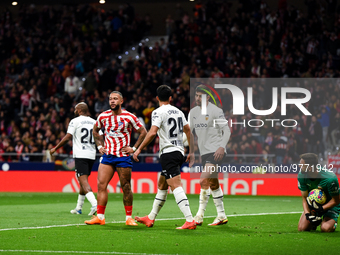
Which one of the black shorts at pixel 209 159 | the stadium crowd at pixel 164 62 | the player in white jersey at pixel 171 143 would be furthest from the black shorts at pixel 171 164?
the stadium crowd at pixel 164 62

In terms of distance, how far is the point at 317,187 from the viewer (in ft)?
28.2

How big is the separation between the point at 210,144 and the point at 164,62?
1633cm

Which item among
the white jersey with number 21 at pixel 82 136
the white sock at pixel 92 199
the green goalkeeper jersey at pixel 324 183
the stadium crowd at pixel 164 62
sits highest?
the stadium crowd at pixel 164 62

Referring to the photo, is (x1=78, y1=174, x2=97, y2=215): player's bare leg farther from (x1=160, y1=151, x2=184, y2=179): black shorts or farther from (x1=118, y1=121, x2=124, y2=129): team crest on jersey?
(x1=160, y1=151, x2=184, y2=179): black shorts

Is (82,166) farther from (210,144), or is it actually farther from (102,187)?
(210,144)

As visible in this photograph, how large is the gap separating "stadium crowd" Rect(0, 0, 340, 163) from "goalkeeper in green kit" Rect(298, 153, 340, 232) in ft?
33.2

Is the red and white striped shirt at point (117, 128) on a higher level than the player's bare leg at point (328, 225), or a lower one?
higher

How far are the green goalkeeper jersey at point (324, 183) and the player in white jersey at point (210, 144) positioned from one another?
1402 millimetres

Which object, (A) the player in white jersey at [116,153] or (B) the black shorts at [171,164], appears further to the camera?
(A) the player in white jersey at [116,153]

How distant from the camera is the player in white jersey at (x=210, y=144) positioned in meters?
9.20

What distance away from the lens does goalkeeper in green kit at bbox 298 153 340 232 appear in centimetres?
831

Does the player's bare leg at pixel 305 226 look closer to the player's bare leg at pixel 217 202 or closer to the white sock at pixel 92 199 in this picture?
the player's bare leg at pixel 217 202

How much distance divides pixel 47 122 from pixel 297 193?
36.7 ft

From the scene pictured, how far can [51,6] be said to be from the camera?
30.3 meters
